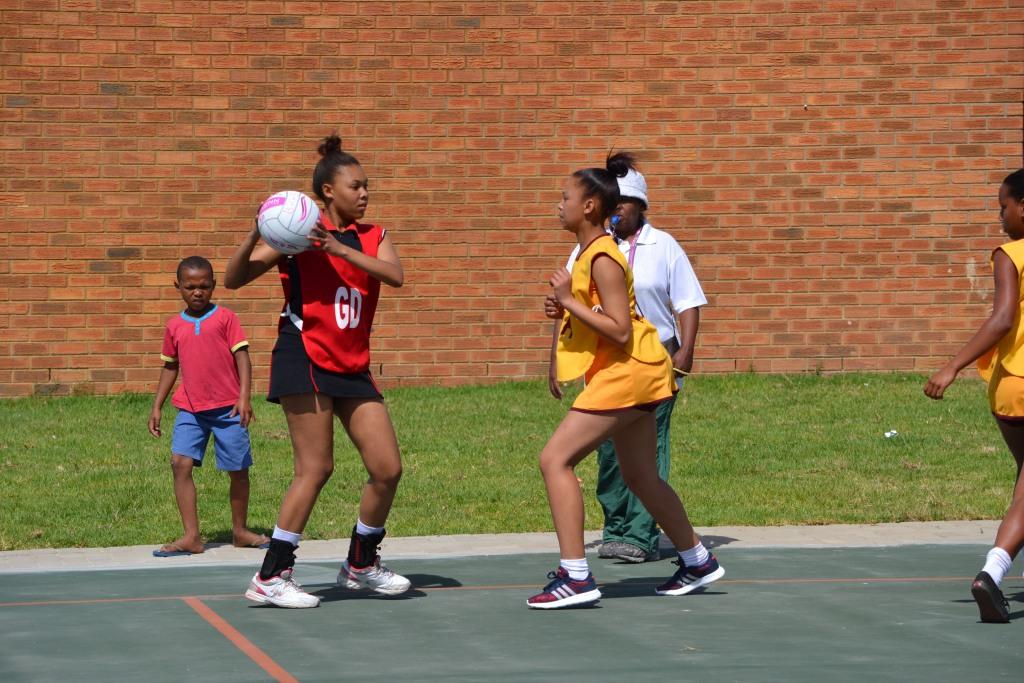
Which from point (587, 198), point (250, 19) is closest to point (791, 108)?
point (250, 19)

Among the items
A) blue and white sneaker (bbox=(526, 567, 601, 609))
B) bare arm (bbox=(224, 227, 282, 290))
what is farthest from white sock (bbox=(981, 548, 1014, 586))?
bare arm (bbox=(224, 227, 282, 290))

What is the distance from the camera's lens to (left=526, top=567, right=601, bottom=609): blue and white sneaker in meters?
6.71

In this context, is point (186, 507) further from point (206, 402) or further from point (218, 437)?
point (206, 402)

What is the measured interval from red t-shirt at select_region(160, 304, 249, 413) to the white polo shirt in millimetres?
2123

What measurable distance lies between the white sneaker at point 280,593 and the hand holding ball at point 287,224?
4.46 feet

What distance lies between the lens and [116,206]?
1402cm

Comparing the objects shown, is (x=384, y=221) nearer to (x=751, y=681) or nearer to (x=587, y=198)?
(x=587, y=198)

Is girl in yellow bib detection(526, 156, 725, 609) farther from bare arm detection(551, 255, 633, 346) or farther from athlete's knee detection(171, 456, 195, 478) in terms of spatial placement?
athlete's knee detection(171, 456, 195, 478)

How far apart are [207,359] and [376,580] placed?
2.12m

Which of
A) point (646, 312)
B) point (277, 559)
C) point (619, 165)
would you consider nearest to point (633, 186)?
point (646, 312)

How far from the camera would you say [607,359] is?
685 centimetres

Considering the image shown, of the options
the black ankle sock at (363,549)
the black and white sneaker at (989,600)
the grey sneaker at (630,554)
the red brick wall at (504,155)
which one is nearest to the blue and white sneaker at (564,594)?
the black ankle sock at (363,549)

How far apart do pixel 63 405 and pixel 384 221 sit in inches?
124

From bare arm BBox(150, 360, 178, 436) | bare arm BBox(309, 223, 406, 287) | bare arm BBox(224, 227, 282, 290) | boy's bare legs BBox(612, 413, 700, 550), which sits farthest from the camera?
bare arm BBox(150, 360, 178, 436)
